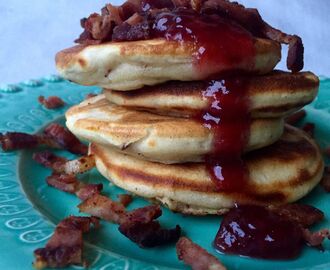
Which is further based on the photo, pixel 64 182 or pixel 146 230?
pixel 64 182

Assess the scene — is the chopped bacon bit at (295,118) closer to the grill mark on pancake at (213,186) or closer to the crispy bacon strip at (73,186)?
the grill mark on pancake at (213,186)

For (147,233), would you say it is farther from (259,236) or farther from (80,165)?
(80,165)

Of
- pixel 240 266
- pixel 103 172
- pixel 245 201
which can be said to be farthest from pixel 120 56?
pixel 240 266

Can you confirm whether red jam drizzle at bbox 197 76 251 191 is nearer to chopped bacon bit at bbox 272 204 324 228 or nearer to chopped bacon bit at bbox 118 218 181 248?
chopped bacon bit at bbox 272 204 324 228

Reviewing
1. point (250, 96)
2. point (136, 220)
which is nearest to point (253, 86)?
point (250, 96)

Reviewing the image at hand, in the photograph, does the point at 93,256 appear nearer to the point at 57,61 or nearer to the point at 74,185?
the point at 74,185

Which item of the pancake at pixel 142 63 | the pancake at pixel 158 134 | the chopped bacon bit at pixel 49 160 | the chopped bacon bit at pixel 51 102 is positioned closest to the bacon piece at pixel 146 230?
the pancake at pixel 158 134

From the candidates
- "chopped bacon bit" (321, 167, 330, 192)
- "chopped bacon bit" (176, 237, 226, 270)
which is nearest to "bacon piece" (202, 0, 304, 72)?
"chopped bacon bit" (321, 167, 330, 192)
